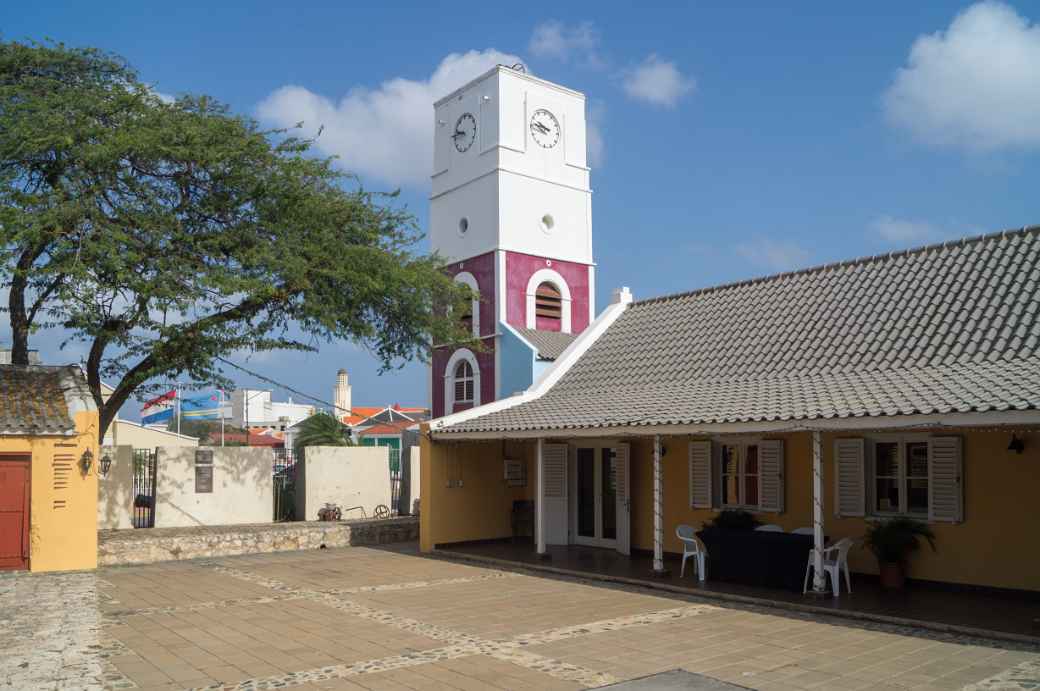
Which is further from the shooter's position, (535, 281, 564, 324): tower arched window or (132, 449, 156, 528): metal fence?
(535, 281, 564, 324): tower arched window

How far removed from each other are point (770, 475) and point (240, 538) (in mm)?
10250

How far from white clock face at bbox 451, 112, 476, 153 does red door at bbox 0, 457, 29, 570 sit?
18287 millimetres

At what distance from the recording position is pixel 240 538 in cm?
1766

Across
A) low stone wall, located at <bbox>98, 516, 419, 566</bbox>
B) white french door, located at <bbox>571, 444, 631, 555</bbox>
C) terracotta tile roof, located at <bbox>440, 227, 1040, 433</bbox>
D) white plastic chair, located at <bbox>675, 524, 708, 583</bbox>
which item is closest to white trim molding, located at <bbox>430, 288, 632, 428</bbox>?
terracotta tile roof, located at <bbox>440, 227, 1040, 433</bbox>

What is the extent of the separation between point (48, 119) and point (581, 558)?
1194 cm

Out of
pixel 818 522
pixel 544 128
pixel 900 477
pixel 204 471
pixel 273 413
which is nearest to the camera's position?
pixel 818 522

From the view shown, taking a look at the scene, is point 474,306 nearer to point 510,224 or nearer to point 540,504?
point 510,224

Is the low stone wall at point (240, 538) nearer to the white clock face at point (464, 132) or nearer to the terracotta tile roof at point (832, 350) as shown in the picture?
the terracotta tile roof at point (832, 350)

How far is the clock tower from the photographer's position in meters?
27.6

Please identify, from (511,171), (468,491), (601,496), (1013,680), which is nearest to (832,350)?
(601,496)

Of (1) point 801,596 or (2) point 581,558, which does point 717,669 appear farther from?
(2) point 581,558

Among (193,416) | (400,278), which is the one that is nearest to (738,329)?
(400,278)

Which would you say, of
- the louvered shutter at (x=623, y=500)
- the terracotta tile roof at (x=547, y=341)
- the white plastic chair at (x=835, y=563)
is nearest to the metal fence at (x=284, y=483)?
the terracotta tile roof at (x=547, y=341)

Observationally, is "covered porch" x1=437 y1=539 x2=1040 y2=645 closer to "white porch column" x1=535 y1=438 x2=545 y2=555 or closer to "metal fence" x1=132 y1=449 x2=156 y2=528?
"white porch column" x1=535 y1=438 x2=545 y2=555
